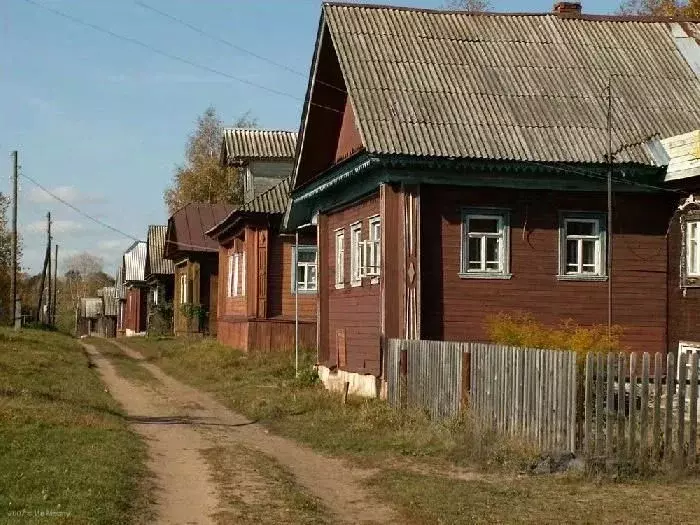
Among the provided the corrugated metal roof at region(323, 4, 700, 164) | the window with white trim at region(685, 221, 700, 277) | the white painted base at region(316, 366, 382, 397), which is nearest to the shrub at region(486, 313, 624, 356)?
the window with white trim at region(685, 221, 700, 277)

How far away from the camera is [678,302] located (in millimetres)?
19531

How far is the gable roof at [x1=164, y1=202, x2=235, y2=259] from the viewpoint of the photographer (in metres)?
46.6

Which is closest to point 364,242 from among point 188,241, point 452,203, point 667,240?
point 452,203

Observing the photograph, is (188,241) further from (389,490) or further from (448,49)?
(389,490)

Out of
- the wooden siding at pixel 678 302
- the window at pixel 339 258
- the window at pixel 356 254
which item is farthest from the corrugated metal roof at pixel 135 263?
the wooden siding at pixel 678 302

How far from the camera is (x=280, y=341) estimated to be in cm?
3177

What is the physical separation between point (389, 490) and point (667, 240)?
1063cm

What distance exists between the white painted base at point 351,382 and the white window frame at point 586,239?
4.04 meters

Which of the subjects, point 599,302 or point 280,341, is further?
point 280,341

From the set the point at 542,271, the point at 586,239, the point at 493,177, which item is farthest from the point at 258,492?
the point at 586,239

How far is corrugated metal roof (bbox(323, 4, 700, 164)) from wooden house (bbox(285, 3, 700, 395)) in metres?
0.04

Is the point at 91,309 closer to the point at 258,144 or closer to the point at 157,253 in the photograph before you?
the point at 157,253

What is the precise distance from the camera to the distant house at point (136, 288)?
230 feet

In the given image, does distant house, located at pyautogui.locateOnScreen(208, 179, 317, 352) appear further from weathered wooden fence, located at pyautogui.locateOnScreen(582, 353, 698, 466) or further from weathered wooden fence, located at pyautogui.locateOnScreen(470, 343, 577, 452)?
weathered wooden fence, located at pyautogui.locateOnScreen(582, 353, 698, 466)
